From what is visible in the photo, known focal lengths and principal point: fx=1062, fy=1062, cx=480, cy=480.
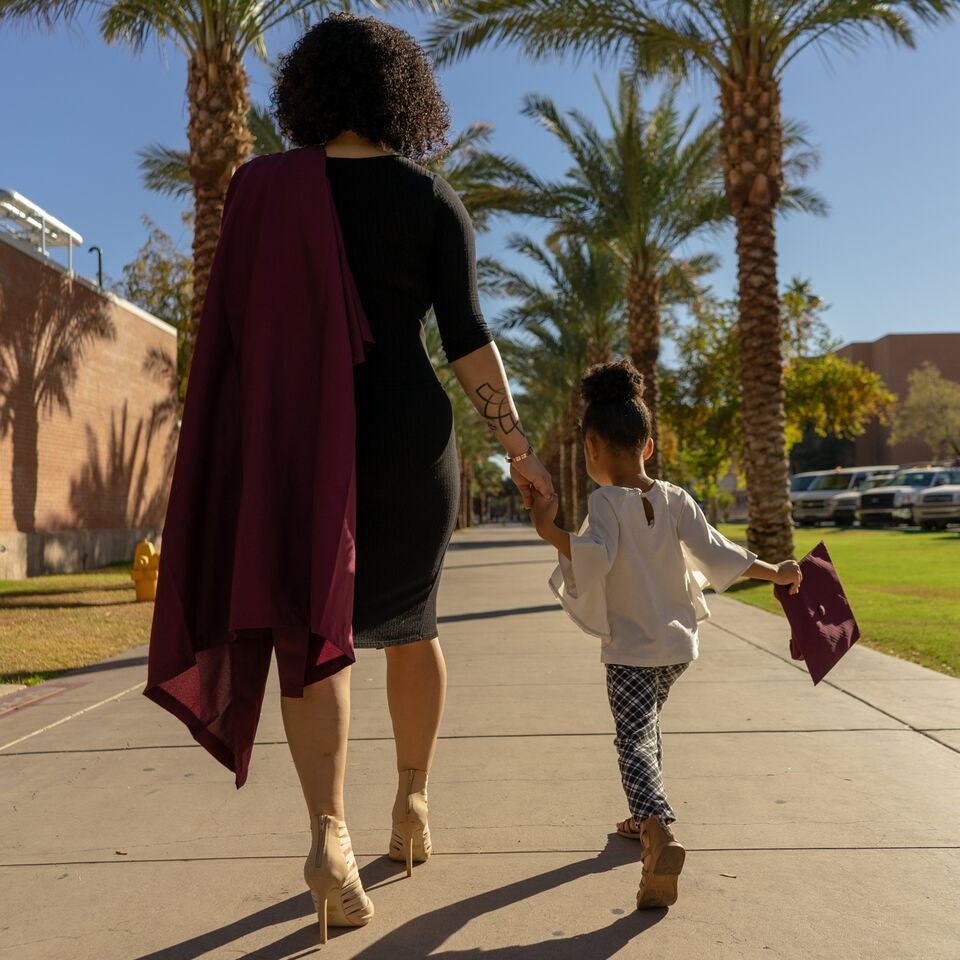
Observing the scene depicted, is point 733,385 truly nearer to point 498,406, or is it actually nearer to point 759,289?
point 759,289

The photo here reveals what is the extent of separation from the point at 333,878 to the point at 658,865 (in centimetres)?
79

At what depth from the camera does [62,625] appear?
31.0 feet

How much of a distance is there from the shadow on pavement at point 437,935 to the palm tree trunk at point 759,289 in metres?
10.6

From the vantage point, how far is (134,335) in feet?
71.5

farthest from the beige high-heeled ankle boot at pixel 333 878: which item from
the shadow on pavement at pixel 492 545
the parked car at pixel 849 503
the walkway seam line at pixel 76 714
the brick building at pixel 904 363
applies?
the brick building at pixel 904 363

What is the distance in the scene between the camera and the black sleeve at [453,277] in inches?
109

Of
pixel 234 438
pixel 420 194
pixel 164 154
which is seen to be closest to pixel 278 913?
pixel 234 438

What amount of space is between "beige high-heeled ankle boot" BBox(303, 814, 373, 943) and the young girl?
75cm

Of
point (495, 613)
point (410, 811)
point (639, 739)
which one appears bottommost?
point (495, 613)

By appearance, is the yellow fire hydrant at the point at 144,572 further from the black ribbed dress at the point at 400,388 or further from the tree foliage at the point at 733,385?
the tree foliage at the point at 733,385

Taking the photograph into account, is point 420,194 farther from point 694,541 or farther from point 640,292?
point 640,292

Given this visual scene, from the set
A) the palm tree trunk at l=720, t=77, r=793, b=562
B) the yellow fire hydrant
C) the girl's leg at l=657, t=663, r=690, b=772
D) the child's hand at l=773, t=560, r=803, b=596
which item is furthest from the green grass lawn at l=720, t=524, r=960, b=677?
the yellow fire hydrant

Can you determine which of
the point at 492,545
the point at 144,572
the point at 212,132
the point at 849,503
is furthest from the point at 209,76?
the point at 849,503

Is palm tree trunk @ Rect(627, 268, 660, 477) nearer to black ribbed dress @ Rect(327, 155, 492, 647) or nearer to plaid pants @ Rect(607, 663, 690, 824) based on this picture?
plaid pants @ Rect(607, 663, 690, 824)
